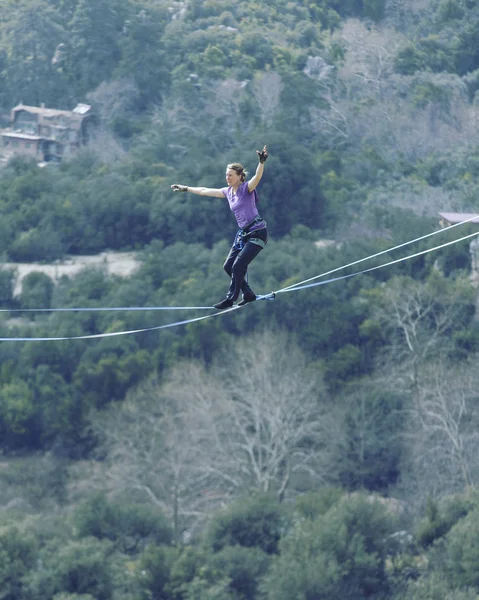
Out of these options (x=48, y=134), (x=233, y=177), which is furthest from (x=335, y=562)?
(x=48, y=134)

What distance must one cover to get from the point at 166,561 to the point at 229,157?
3673 cm

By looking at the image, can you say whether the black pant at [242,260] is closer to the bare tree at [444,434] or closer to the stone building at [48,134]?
the bare tree at [444,434]

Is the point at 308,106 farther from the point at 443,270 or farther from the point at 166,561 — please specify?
the point at 166,561

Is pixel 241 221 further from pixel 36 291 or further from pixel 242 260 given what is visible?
pixel 36 291

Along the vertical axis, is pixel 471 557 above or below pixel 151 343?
above

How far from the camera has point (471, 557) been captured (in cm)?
3475

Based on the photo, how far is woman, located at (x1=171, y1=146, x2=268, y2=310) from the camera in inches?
525

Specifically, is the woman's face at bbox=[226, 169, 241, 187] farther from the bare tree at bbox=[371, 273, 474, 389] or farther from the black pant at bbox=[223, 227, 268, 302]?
the bare tree at bbox=[371, 273, 474, 389]

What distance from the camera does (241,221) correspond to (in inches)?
544

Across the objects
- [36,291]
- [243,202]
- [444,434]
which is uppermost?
[243,202]

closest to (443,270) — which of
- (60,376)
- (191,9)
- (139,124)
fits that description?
(60,376)

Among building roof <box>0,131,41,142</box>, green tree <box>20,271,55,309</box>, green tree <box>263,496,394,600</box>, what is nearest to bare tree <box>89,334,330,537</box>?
green tree <box>263,496,394,600</box>

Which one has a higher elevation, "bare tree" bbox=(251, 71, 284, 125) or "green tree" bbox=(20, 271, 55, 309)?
"bare tree" bbox=(251, 71, 284, 125)

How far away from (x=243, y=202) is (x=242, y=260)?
80cm
